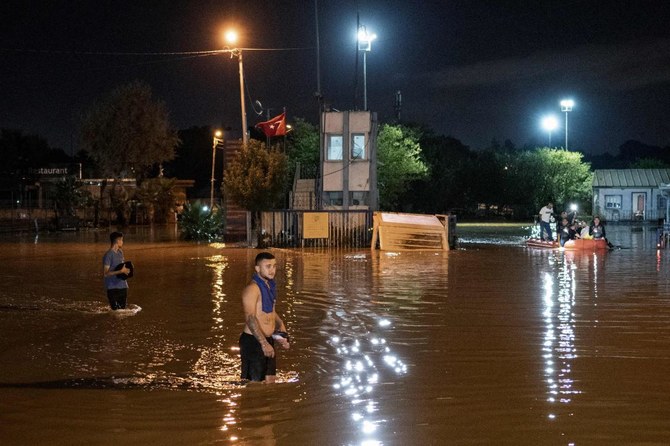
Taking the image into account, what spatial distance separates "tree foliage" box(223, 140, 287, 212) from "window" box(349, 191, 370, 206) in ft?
21.5

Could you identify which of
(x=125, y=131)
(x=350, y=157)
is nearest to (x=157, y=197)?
(x=125, y=131)

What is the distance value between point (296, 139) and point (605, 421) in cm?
5024

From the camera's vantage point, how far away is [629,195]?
68.8m

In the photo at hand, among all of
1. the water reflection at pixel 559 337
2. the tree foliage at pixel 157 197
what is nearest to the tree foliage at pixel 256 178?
the water reflection at pixel 559 337

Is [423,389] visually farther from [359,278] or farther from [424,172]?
[424,172]

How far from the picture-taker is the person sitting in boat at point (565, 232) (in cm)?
2926

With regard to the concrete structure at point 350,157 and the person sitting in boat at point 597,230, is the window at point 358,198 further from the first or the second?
the person sitting in boat at point 597,230

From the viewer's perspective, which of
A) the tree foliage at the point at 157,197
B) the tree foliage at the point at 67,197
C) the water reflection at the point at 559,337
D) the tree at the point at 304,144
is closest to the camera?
the water reflection at the point at 559,337

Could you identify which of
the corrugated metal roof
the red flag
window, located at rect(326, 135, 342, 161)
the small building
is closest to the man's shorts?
the red flag

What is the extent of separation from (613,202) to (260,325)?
218 feet

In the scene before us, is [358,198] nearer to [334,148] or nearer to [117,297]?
[334,148]

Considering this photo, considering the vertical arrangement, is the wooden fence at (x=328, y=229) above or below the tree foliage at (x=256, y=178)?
below

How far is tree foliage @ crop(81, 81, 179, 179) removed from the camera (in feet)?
200

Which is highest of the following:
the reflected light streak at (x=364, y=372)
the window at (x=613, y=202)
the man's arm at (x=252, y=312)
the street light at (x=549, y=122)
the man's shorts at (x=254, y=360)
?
the street light at (x=549, y=122)
